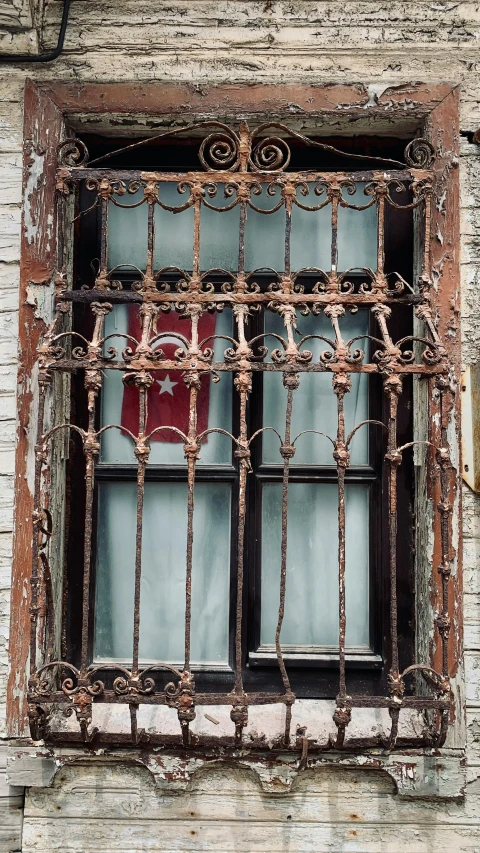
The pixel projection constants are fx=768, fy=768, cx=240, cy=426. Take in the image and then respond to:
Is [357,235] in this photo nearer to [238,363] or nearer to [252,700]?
[238,363]

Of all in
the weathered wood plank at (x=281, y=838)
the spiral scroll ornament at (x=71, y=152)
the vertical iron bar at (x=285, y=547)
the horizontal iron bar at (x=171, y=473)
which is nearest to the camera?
the vertical iron bar at (x=285, y=547)

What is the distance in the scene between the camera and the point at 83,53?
7.51ft

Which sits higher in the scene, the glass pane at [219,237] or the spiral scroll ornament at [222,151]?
the spiral scroll ornament at [222,151]

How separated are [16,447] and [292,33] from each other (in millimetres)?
1461

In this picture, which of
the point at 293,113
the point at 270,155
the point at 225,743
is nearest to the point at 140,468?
the point at 225,743

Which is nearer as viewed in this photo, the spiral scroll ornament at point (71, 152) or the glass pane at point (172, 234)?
the spiral scroll ornament at point (71, 152)

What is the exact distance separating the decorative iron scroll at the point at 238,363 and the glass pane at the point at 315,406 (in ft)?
0.27

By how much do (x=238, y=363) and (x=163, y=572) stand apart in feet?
2.34

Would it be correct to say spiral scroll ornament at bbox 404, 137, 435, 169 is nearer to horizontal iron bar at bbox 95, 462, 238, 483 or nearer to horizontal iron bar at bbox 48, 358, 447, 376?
horizontal iron bar at bbox 48, 358, 447, 376

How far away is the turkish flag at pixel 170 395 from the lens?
7.63ft

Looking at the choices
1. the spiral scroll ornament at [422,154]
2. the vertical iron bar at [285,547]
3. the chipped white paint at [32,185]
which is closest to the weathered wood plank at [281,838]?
the vertical iron bar at [285,547]

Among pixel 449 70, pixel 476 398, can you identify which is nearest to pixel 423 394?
pixel 476 398

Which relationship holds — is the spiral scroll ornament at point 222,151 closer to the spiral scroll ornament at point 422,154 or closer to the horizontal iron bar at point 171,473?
the spiral scroll ornament at point 422,154

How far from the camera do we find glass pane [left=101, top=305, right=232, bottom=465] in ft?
7.65
